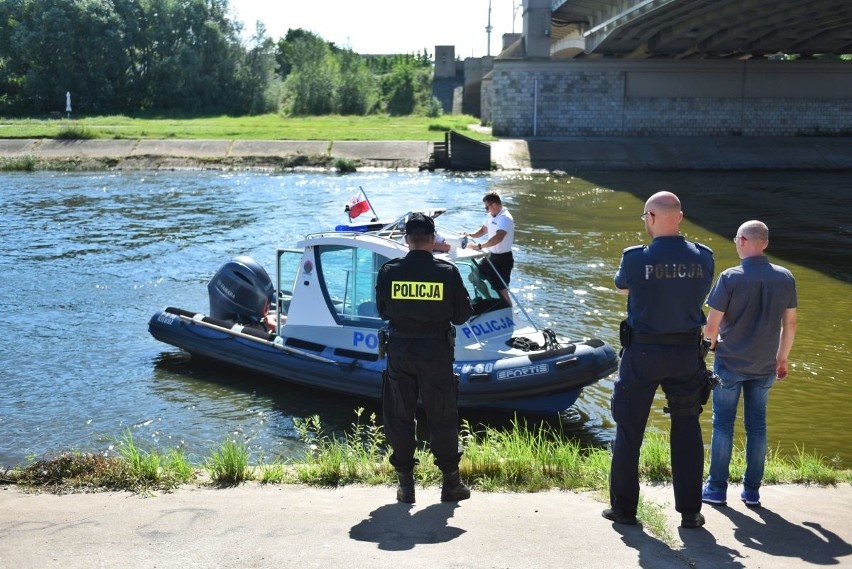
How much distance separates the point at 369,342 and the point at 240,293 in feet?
7.81

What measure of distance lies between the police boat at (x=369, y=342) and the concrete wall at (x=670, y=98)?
33.8m

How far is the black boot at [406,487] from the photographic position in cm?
619

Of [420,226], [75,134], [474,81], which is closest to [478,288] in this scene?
[420,226]

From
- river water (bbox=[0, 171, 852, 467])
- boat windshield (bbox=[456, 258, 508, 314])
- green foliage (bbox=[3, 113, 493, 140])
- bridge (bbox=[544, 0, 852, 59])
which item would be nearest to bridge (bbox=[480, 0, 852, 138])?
bridge (bbox=[544, 0, 852, 59])

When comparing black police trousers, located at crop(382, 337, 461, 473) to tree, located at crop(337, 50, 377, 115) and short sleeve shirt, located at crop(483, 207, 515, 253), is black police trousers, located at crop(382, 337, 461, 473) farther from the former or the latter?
tree, located at crop(337, 50, 377, 115)

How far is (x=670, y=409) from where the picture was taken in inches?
222

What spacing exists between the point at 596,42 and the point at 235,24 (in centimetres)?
2906

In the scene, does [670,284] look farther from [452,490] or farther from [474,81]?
[474,81]

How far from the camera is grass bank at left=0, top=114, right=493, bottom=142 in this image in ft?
138

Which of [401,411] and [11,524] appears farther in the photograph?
[401,411]

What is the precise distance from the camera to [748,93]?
45.2 metres

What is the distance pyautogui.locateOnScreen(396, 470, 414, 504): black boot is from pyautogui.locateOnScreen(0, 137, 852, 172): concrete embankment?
3242cm

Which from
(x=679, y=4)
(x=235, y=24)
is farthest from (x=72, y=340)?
(x=235, y=24)

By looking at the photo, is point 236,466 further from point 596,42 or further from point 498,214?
point 596,42
